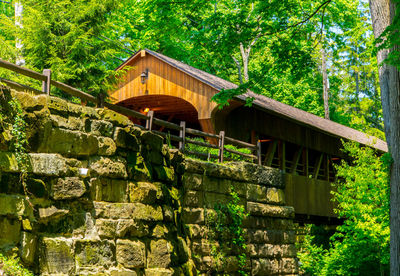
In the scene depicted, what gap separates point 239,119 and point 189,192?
20.4ft

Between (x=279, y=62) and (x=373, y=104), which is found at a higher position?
(x=373, y=104)

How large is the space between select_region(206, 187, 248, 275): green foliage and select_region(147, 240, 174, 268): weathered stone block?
3.67 m

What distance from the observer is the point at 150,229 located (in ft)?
26.2

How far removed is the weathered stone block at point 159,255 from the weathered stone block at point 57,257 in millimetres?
1381

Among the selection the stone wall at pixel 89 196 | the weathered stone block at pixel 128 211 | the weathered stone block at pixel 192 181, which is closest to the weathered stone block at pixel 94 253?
the stone wall at pixel 89 196

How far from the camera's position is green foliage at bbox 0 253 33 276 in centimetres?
601

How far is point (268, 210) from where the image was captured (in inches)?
543

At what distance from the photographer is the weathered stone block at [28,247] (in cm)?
639

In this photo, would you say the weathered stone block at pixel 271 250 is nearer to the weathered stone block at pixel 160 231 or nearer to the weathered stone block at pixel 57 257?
the weathered stone block at pixel 160 231

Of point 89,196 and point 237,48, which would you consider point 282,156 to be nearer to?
point 237,48

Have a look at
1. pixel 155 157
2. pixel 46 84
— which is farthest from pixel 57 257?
pixel 46 84

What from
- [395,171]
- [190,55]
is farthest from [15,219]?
[190,55]

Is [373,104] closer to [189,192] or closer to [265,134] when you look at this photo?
[265,134]

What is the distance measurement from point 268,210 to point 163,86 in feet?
18.6
